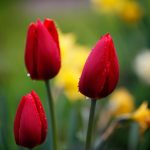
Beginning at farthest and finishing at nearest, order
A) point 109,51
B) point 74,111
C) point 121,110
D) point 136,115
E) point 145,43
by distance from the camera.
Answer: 1. point 145,43
2. point 121,110
3. point 74,111
4. point 136,115
5. point 109,51

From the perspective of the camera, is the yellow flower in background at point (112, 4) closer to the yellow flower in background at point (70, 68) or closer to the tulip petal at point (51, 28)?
the yellow flower in background at point (70, 68)

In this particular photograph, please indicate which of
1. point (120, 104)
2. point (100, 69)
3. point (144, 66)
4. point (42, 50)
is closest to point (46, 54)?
point (42, 50)

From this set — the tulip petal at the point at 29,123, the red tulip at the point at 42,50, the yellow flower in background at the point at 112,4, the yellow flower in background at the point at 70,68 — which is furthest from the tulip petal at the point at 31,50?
the yellow flower in background at the point at 112,4

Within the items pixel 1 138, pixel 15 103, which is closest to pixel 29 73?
pixel 1 138

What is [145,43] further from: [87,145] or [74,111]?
[87,145]

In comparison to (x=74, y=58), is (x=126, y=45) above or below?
below

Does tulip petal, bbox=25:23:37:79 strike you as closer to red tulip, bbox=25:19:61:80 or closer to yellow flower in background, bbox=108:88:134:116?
red tulip, bbox=25:19:61:80

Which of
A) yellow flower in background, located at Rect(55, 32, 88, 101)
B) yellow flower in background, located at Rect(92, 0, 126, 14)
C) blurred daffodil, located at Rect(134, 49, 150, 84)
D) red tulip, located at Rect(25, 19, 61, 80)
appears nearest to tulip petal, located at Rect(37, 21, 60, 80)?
red tulip, located at Rect(25, 19, 61, 80)
